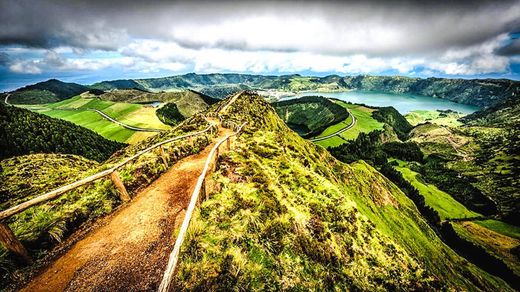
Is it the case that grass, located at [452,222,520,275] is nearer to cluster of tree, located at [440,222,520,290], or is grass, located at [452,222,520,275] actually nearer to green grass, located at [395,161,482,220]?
cluster of tree, located at [440,222,520,290]

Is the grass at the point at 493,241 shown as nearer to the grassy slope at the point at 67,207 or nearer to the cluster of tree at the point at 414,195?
the cluster of tree at the point at 414,195

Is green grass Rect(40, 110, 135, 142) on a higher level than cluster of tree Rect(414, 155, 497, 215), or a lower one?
higher

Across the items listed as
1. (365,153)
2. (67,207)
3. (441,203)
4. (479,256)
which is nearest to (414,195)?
(441,203)

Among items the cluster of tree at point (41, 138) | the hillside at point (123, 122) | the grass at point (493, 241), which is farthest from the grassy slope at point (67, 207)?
the grass at point (493, 241)

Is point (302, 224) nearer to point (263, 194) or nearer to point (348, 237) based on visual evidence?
point (263, 194)

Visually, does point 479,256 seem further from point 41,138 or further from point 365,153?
point 41,138

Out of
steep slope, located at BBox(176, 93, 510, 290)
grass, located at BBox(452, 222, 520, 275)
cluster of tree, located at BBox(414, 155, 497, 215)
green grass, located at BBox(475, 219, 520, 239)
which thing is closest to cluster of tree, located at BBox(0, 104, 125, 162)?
steep slope, located at BBox(176, 93, 510, 290)
